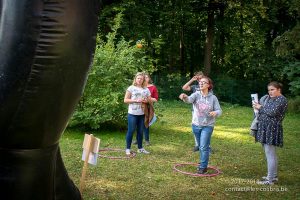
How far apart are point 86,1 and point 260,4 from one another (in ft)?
88.5

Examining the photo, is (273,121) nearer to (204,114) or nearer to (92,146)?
(204,114)

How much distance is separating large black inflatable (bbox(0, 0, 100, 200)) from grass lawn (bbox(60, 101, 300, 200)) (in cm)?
331

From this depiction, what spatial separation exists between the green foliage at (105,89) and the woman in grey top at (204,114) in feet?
13.8

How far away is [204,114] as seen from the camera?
8.36m

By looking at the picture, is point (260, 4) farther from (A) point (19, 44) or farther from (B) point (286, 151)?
(A) point (19, 44)

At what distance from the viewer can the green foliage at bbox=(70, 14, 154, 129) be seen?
496 inches

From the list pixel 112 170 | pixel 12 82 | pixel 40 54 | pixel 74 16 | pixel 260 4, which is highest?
pixel 260 4

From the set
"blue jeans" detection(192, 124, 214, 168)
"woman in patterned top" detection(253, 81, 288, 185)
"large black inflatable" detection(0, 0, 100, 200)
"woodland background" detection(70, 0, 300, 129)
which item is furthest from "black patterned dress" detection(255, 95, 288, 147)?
"woodland background" detection(70, 0, 300, 129)

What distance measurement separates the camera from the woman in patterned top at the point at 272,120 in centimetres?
770

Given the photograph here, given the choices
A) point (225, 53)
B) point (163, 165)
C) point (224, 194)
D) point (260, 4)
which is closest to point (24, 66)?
point (224, 194)

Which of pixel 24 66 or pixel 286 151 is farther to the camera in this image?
pixel 286 151

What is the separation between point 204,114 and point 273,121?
1.27 metres

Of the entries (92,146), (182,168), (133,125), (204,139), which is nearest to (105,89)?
(133,125)

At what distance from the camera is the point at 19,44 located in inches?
129
